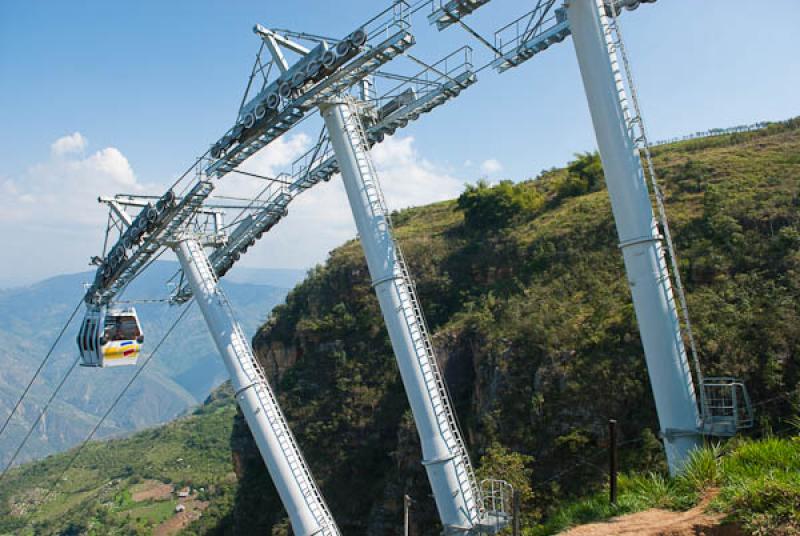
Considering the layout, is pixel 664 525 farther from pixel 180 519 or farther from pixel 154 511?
pixel 154 511

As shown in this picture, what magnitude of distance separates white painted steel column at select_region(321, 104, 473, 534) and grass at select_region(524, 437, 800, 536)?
11.4 feet

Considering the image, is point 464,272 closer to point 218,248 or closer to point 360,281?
point 360,281

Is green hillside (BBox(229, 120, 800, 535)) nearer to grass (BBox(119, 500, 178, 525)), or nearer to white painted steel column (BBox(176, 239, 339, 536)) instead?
white painted steel column (BBox(176, 239, 339, 536))

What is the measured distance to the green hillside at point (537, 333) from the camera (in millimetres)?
17906

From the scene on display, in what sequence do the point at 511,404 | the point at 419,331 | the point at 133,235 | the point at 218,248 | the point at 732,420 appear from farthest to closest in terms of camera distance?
1. the point at 511,404
2. the point at 218,248
3. the point at 133,235
4. the point at 419,331
5. the point at 732,420

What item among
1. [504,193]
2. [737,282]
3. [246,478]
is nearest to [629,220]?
[737,282]

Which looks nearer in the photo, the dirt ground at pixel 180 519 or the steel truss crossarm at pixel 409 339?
the steel truss crossarm at pixel 409 339

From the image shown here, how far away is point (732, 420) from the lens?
29.6ft

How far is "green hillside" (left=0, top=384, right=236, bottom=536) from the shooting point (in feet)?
277

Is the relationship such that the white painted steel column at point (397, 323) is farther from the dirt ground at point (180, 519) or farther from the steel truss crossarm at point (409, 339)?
the dirt ground at point (180, 519)

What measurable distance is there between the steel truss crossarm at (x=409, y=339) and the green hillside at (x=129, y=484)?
50.3m

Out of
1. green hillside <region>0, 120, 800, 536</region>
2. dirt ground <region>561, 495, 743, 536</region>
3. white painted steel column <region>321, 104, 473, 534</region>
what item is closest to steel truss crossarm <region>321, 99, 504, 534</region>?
white painted steel column <region>321, 104, 473, 534</region>

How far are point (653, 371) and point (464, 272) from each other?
23.5 m

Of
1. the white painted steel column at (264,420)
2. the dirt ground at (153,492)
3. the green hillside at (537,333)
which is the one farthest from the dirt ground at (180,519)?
the white painted steel column at (264,420)
